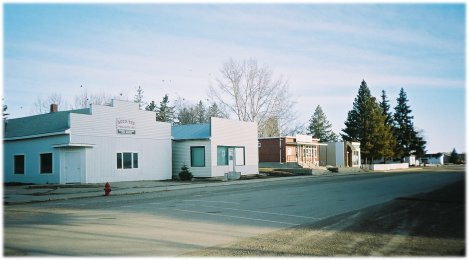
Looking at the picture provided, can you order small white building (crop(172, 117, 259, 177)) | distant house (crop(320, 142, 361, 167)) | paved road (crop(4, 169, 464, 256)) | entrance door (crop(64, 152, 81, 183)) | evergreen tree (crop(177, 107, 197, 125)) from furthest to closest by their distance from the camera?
evergreen tree (crop(177, 107, 197, 125)) < distant house (crop(320, 142, 361, 167)) < small white building (crop(172, 117, 259, 177)) < entrance door (crop(64, 152, 81, 183)) < paved road (crop(4, 169, 464, 256))

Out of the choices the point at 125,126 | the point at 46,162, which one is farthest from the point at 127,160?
the point at 46,162

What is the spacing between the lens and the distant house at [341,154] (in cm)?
6806

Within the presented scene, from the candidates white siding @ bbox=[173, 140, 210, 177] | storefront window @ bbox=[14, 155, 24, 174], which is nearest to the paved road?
storefront window @ bbox=[14, 155, 24, 174]

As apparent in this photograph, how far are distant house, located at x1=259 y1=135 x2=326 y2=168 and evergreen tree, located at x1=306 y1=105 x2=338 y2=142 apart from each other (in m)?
56.9

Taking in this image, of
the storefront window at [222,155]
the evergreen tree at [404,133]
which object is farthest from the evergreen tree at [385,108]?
the storefront window at [222,155]

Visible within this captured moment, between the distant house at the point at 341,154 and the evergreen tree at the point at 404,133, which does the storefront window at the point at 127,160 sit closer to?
the distant house at the point at 341,154

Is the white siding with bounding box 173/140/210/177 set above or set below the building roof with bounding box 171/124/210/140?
below

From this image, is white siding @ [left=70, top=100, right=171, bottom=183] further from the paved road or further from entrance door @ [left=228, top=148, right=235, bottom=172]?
the paved road

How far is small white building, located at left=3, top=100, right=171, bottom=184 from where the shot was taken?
2964cm

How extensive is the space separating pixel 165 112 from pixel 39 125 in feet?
210

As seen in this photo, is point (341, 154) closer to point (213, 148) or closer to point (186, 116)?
point (213, 148)

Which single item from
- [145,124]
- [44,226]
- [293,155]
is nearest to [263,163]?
[293,155]

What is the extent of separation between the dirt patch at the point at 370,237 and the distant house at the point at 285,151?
4202 centimetres

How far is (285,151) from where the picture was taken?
5672 cm
